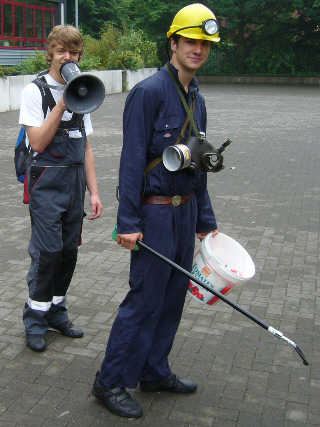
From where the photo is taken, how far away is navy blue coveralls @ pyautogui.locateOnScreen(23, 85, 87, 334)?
3.89 metres

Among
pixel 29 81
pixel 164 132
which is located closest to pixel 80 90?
Result: pixel 164 132

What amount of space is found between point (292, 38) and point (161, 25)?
310 inches

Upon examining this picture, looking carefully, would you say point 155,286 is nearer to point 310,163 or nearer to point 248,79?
point 310,163

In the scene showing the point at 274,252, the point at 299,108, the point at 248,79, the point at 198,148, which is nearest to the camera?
the point at 198,148

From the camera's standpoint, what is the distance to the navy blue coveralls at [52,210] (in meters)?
3.89

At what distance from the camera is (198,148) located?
10.6 feet

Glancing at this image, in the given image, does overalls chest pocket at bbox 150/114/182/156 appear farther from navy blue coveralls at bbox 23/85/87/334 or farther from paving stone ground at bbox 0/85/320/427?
paving stone ground at bbox 0/85/320/427

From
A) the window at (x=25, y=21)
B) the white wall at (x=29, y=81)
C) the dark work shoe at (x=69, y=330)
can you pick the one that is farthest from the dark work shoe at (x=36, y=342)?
the window at (x=25, y=21)

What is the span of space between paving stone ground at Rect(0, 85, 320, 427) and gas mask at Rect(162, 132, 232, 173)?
1.30 metres

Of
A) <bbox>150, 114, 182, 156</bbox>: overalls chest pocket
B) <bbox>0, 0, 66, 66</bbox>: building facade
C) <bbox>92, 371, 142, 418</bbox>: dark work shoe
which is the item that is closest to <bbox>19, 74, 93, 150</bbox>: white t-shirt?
<bbox>150, 114, 182, 156</bbox>: overalls chest pocket

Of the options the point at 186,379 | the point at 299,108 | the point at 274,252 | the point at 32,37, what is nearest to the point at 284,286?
the point at 274,252

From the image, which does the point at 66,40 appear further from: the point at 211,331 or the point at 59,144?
the point at 211,331

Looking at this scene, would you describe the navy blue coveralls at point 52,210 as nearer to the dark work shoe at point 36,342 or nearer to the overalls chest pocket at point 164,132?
the dark work shoe at point 36,342

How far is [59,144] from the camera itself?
3863 millimetres
